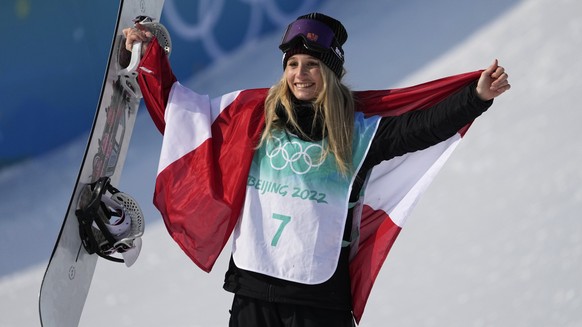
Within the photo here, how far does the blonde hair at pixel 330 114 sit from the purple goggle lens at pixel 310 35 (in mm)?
62

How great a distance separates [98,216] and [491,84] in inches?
49.9

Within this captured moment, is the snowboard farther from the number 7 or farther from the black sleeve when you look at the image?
the black sleeve

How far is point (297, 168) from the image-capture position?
2.66m

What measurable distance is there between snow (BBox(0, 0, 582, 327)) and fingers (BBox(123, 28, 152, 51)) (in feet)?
4.54

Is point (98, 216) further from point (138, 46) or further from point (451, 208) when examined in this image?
point (451, 208)

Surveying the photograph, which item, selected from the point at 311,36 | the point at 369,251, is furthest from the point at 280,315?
the point at 311,36

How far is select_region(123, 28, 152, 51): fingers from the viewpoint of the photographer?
3006 mm

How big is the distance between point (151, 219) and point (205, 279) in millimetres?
526

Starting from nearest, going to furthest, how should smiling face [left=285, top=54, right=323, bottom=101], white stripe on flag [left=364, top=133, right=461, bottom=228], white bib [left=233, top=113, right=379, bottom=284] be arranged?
1. white bib [left=233, top=113, right=379, bottom=284]
2. smiling face [left=285, top=54, right=323, bottom=101]
3. white stripe on flag [left=364, top=133, right=461, bottom=228]

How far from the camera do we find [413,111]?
8.90 ft

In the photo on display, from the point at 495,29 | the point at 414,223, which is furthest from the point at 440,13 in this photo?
the point at 414,223

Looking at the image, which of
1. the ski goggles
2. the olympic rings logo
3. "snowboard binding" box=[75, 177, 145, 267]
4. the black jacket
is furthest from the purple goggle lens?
"snowboard binding" box=[75, 177, 145, 267]

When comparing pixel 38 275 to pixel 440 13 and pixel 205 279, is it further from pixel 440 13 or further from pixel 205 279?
pixel 440 13

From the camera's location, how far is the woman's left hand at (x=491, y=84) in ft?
8.30
